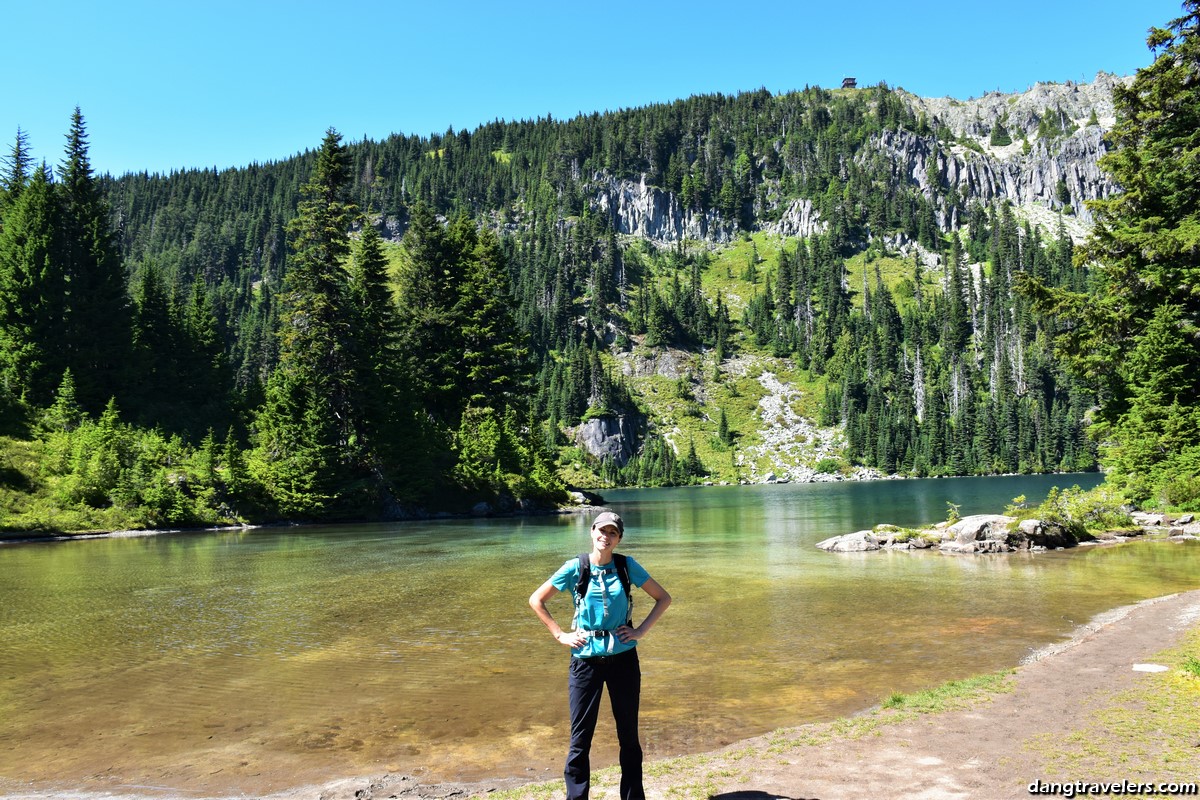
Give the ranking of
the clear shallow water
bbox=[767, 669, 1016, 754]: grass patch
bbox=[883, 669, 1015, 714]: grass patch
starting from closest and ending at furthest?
bbox=[767, 669, 1016, 754]: grass patch < the clear shallow water < bbox=[883, 669, 1015, 714]: grass patch

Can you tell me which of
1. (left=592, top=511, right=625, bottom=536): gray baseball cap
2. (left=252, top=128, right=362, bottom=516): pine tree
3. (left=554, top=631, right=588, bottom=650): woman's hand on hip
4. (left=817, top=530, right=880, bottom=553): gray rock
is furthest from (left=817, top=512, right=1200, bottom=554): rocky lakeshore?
(left=252, top=128, right=362, bottom=516): pine tree

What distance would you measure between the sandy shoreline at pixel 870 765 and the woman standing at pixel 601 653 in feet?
1.90

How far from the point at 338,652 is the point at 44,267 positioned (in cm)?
5319

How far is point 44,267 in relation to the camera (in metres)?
50.7

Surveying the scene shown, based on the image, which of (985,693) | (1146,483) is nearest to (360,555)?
(985,693)

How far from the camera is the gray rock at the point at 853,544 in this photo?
29.4 metres

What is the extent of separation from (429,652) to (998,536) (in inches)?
946

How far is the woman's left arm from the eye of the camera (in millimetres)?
5891

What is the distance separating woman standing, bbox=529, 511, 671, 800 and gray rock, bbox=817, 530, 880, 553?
2542 cm

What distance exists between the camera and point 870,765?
256 inches

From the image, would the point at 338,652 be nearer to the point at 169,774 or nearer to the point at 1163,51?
the point at 169,774

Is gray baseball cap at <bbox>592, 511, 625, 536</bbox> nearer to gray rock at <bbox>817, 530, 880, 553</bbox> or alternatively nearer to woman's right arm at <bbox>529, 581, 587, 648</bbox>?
woman's right arm at <bbox>529, 581, 587, 648</bbox>

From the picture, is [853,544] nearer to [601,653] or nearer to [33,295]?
[601,653]

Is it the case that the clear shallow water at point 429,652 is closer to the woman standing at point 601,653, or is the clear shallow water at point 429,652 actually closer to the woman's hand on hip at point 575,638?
the woman standing at point 601,653
